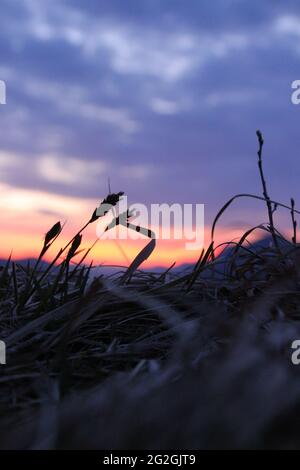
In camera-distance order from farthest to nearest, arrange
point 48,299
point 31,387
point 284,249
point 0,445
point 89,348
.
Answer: point 284,249
point 48,299
point 89,348
point 31,387
point 0,445

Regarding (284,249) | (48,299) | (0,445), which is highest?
(284,249)

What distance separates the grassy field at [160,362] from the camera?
0.78 meters

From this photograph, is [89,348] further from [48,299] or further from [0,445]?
[0,445]

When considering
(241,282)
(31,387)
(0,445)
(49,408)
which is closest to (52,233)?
(241,282)

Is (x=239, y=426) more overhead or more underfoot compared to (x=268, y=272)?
more underfoot

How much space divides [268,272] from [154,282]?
15.4 inches

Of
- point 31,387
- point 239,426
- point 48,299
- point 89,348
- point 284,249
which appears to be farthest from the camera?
point 284,249

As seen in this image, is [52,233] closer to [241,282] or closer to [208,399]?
[241,282]

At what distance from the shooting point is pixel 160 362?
1.41 m

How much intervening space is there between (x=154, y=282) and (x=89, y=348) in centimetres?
50

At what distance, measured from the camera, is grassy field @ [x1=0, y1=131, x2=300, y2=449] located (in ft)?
2.54
